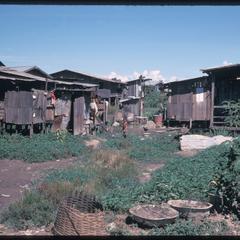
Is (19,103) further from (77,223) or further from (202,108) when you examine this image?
(202,108)

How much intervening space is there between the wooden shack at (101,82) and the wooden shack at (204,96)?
6.47 m

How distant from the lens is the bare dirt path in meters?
8.70

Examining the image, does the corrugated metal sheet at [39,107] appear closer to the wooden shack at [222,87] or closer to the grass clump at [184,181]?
the grass clump at [184,181]

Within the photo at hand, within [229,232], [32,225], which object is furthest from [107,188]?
[229,232]

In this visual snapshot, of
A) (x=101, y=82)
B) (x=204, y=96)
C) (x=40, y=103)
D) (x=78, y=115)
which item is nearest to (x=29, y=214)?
(x=40, y=103)

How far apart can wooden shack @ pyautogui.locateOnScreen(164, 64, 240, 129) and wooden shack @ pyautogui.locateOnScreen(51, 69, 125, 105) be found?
6469 mm

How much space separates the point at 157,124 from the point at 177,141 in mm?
10510

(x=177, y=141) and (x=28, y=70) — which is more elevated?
(x=28, y=70)

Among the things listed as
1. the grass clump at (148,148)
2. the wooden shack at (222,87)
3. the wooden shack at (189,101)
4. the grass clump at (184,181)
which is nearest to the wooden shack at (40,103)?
the grass clump at (148,148)

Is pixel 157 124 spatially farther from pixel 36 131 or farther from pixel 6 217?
pixel 6 217

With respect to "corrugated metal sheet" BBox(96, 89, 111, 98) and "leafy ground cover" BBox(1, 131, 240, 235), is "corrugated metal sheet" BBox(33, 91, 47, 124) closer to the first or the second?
"leafy ground cover" BBox(1, 131, 240, 235)

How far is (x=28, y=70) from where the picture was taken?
24.9 metres

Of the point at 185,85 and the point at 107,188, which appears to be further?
the point at 185,85

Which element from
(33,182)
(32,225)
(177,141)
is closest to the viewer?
(32,225)
